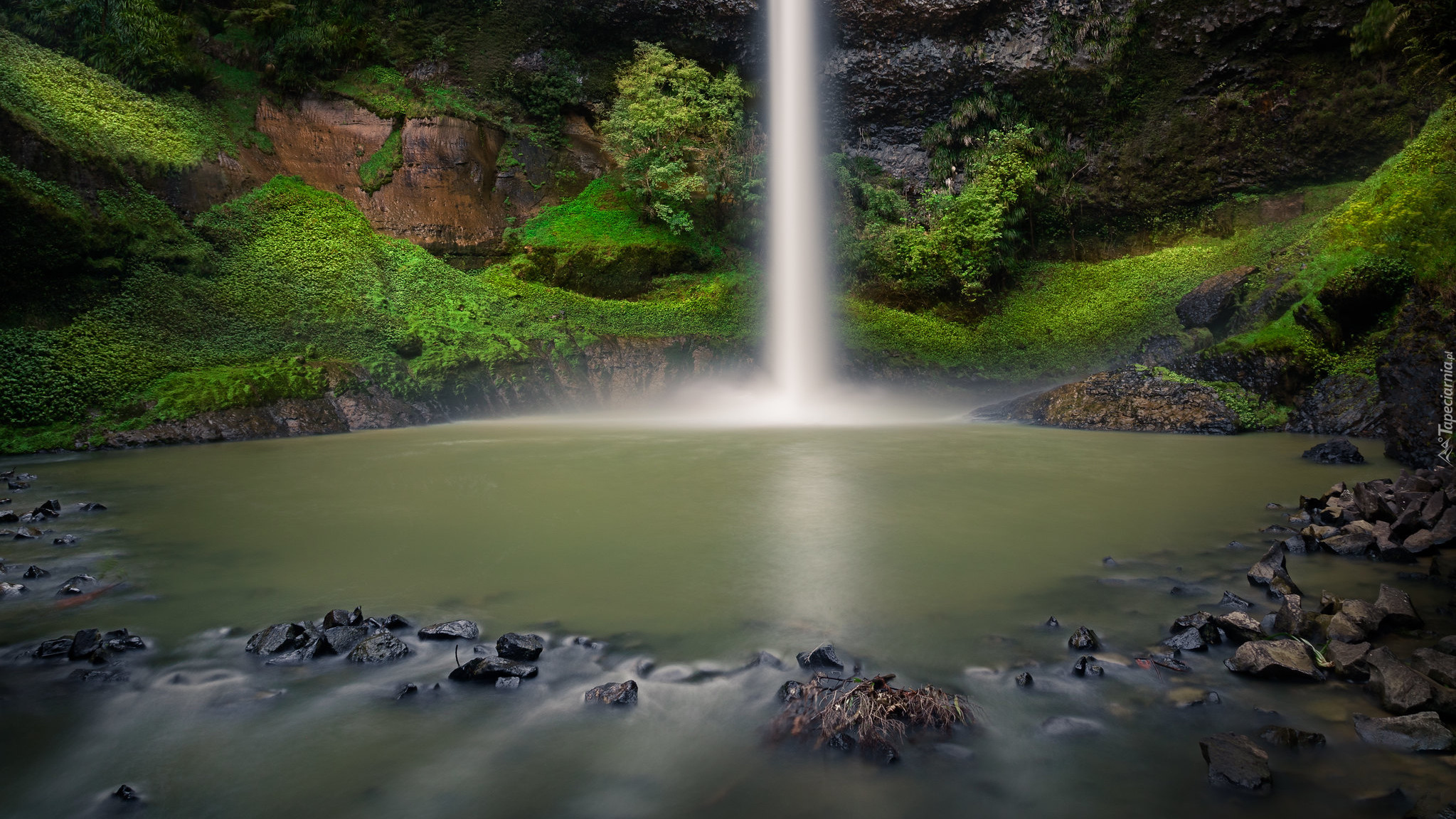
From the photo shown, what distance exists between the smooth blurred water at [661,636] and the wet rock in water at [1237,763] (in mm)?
46

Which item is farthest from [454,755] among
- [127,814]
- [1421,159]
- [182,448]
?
[1421,159]

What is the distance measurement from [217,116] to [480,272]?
7.23 m

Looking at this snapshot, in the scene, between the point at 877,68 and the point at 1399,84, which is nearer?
the point at 1399,84

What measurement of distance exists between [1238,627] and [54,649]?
17.0 feet

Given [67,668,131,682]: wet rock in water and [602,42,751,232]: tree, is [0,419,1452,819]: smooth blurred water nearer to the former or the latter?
[67,668,131,682]: wet rock in water

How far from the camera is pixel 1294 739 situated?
7.38ft

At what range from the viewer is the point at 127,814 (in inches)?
→ 80.2

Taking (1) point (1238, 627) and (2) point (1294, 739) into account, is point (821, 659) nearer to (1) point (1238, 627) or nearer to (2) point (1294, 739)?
(2) point (1294, 739)

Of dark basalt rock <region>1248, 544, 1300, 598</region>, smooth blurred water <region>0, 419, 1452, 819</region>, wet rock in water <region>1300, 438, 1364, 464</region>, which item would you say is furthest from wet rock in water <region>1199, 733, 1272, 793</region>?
wet rock in water <region>1300, 438, 1364, 464</region>

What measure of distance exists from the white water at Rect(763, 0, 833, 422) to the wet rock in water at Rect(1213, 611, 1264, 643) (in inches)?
582

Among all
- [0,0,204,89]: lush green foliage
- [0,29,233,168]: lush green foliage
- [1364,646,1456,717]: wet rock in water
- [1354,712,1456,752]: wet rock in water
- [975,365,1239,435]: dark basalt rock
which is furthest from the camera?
[0,0,204,89]: lush green foliage

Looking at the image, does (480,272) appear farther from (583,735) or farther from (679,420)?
(583,735)

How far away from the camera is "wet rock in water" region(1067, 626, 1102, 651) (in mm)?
3045

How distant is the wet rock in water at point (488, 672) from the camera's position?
2854 mm
